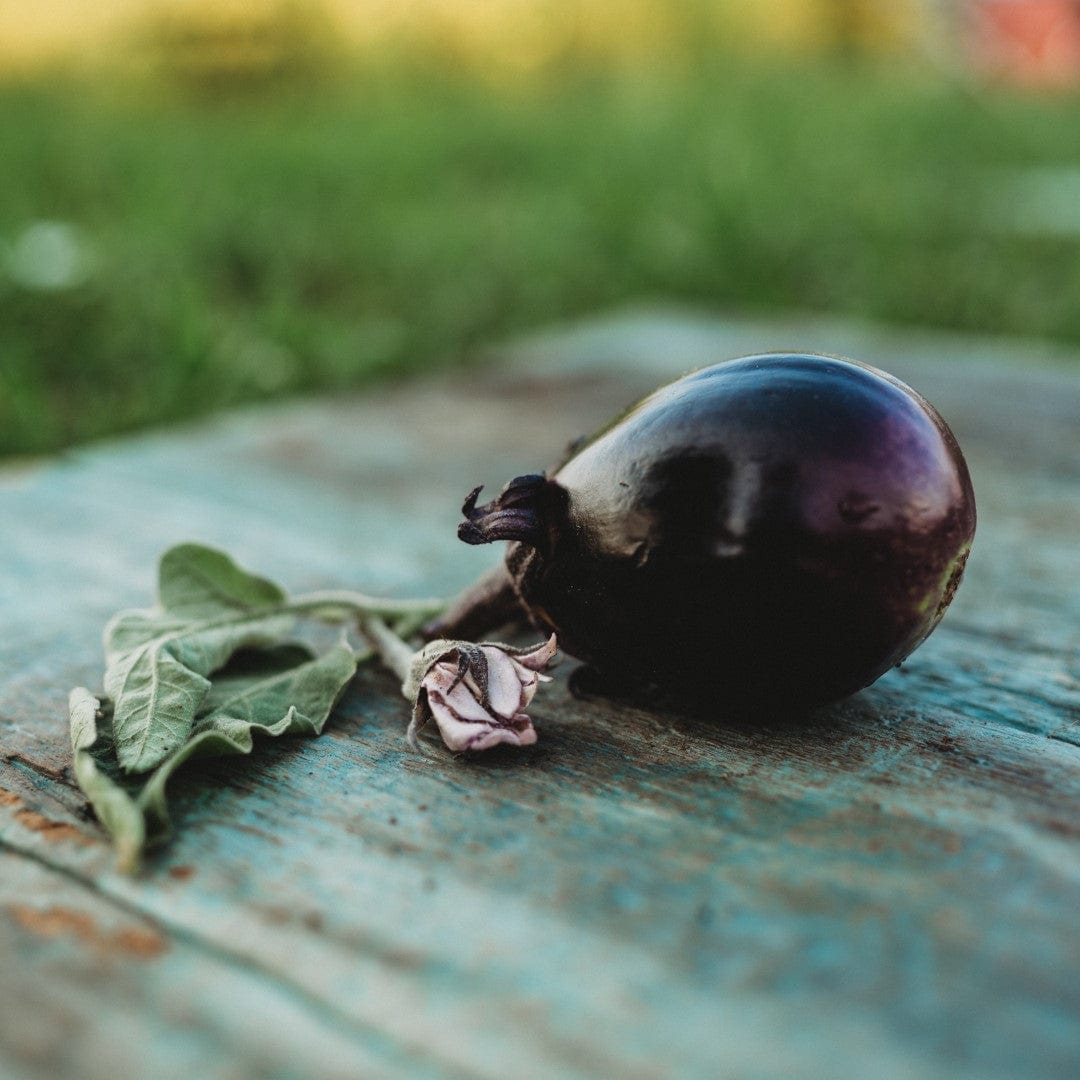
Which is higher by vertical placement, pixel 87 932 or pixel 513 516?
pixel 513 516

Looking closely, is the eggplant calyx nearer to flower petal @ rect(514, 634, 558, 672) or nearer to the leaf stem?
flower petal @ rect(514, 634, 558, 672)

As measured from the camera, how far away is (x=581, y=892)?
112cm

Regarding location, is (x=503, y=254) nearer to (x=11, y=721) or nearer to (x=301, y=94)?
(x=11, y=721)

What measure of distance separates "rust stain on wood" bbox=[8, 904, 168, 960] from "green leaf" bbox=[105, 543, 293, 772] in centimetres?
20

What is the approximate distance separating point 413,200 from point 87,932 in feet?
17.5

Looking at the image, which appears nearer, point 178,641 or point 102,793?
point 102,793

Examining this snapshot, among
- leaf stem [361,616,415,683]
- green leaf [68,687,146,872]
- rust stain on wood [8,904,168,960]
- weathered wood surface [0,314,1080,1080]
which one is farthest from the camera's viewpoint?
leaf stem [361,616,415,683]

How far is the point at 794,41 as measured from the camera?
15.8 meters

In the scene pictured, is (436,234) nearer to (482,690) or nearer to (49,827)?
(482,690)

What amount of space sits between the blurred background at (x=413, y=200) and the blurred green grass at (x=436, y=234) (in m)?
0.02

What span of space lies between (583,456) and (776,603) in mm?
276

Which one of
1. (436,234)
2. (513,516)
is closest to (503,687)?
(513,516)

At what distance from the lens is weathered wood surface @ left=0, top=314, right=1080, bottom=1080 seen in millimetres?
945

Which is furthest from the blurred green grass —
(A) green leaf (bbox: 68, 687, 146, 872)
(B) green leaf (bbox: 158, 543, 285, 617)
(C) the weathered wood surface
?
(C) the weathered wood surface
